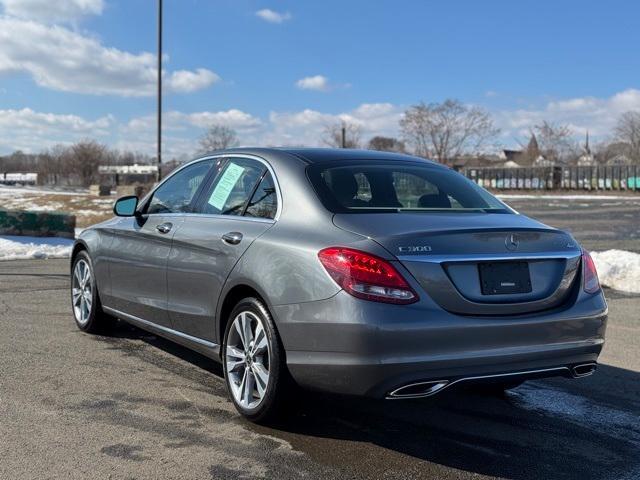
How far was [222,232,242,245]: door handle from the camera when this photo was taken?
4109 millimetres

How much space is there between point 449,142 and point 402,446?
65248 millimetres

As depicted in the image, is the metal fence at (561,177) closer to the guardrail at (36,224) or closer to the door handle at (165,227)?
the guardrail at (36,224)

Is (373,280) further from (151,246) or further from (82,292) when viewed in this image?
(82,292)

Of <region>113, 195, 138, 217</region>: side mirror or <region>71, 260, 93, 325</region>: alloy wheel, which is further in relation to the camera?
<region>71, 260, 93, 325</region>: alloy wheel

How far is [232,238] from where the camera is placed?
416 centimetres

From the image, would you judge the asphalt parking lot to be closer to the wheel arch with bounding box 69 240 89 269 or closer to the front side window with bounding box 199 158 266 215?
the wheel arch with bounding box 69 240 89 269

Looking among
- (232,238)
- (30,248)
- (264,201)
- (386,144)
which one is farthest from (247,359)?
(386,144)

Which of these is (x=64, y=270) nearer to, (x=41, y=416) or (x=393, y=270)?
(x=41, y=416)

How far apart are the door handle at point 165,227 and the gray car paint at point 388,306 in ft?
2.16

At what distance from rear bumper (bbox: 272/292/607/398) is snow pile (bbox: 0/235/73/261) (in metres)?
9.90

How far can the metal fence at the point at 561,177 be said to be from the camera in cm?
4991

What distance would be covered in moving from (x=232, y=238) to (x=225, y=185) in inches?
25.2

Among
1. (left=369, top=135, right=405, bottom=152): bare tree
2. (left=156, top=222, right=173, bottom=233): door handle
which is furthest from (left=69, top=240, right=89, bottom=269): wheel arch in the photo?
(left=369, top=135, right=405, bottom=152): bare tree

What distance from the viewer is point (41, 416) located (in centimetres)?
405
